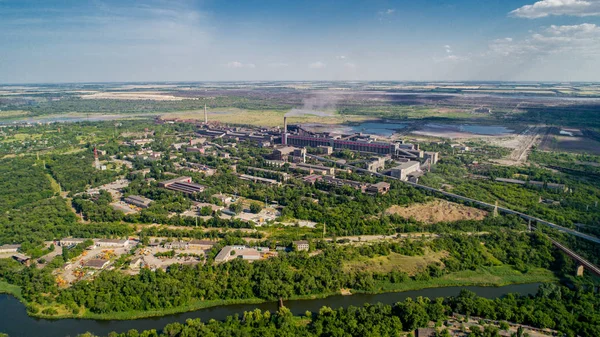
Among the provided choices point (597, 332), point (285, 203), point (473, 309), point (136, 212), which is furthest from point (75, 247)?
point (597, 332)

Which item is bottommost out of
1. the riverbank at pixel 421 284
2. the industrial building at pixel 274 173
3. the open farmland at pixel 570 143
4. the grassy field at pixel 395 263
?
the riverbank at pixel 421 284

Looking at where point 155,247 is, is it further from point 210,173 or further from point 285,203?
point 210,173

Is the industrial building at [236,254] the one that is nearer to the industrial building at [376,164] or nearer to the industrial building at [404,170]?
the industrial building at [404,170]

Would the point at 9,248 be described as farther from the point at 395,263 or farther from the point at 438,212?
the point at 438,212

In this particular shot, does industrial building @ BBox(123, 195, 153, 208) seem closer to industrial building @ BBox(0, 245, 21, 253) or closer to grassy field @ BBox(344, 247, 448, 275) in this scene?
industrial building @ BBox(0, 245, 21, 253)

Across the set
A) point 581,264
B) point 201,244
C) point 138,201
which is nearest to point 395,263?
point 581,264

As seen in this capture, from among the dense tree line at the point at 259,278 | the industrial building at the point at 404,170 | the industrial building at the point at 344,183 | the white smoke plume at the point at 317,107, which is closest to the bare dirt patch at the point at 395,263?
the dense tree line at the point at 259,278
